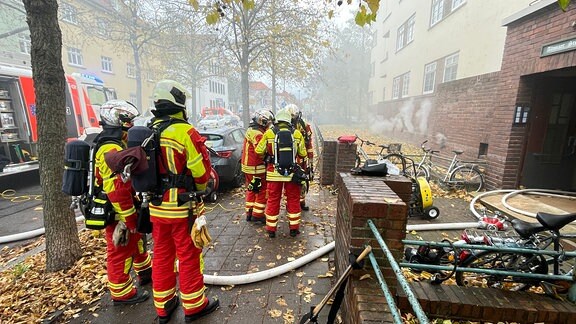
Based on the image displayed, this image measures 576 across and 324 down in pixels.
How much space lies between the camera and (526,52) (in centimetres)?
559

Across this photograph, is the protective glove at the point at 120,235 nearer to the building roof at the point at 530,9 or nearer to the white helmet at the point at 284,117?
the white helmet at the point at 284,117

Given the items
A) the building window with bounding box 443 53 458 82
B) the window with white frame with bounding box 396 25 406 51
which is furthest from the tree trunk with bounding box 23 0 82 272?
the window with white frame with bounding box 396 25 406 51

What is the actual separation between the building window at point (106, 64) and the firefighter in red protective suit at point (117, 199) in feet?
84.3

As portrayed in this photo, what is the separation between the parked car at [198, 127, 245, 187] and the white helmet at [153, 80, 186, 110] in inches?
142

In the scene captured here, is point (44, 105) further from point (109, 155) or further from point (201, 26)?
point (201, 26)

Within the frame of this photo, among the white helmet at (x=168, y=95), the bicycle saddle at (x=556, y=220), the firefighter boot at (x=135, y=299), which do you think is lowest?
the firefighter boot at (x=135, y=299)

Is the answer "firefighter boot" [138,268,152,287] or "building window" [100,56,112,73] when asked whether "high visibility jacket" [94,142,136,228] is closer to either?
"firefighter boot" [138,268,152,287]

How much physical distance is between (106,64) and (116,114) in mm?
26370

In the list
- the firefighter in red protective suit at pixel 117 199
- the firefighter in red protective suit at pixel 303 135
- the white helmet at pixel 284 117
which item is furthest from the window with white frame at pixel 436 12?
the firefighter in red protective suit at pixel 117 199

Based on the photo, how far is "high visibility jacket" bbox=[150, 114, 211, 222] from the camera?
8.19ft

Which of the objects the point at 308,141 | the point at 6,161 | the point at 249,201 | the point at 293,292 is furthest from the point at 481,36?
the point at 6,161

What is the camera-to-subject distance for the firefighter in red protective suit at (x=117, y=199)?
106 inches

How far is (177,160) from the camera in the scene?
100.0 inches

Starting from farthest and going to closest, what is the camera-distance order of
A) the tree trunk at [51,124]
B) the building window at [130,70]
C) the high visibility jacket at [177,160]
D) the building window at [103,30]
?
1. the building window at [130,70]
2. the building window at [103,30]
3. the tree trunk at [51,124]
4. the high visibility jacket at [177,160]
